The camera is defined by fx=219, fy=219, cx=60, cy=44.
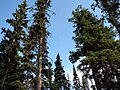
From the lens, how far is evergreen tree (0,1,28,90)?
86.2ft

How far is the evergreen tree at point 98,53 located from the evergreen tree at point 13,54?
7.39 metres

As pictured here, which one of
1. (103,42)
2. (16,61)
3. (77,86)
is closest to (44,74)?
(16,61)

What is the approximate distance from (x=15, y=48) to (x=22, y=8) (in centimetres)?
644

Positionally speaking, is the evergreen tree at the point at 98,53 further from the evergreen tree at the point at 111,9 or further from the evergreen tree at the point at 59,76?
the evergreen tree at the point at 59,76

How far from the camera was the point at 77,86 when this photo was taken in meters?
77.2

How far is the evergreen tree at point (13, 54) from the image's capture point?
26266 mm

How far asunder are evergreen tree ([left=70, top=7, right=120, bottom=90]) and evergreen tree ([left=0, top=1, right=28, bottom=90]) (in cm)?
739

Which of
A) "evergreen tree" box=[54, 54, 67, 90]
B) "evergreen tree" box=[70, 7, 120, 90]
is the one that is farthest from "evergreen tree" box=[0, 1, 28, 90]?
"evergreen tree" box=[54, 54, 67, 90]

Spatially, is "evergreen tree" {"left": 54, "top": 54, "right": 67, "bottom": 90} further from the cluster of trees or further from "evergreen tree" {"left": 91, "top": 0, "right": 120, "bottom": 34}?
"evergreen tree" {"left": 91, "top": 0, "right": 120, "bottom": 34}

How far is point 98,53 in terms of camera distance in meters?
26.7

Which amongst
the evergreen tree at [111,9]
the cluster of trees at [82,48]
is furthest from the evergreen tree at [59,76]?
the evergreen tree at [111,9]

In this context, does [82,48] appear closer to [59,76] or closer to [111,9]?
[111,9]

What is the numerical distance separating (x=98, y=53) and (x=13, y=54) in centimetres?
1068

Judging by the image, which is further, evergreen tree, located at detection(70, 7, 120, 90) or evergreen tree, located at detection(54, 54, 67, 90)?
evergreen tree, located at detection(54, 54, 67, 90)
